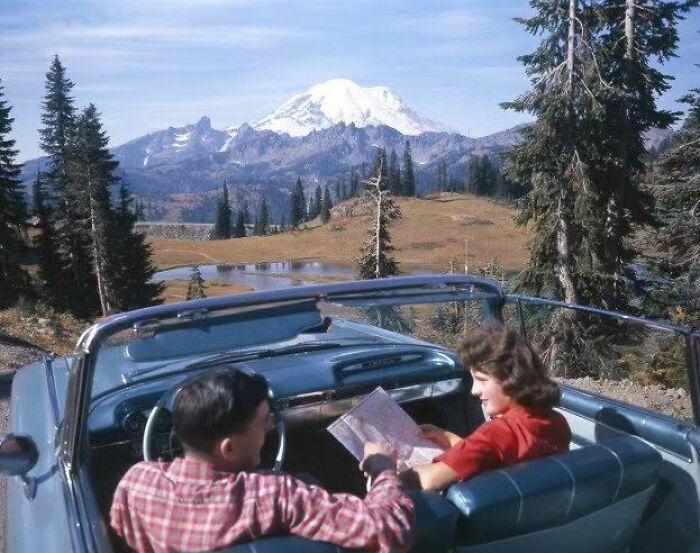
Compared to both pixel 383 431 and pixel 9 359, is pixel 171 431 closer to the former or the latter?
pixel 383 431

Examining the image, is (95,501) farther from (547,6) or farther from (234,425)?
(547,6)

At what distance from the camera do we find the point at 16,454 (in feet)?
7.59

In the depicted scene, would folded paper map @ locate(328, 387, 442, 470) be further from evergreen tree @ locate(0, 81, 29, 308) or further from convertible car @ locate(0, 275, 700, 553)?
evergreen tree @ locate(0, 81, 29, 308)

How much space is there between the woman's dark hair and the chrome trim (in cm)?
93

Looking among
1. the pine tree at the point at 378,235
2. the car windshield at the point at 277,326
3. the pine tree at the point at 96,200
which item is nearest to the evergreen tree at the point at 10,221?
the pine tree at the point at 96,200

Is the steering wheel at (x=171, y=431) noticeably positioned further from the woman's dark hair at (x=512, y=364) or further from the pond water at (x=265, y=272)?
the pond water at (x=265, y=272)

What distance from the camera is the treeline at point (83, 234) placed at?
40031 millimetres

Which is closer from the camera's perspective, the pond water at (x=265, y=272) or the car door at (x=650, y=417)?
the car door at (x=650, y=417)

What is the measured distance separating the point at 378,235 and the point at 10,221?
66.3ft

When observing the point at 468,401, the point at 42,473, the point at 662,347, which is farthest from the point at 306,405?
the point at 662,347

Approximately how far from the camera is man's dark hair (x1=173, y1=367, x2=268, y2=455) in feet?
6.11

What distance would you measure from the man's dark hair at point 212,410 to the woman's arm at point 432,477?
620 mm

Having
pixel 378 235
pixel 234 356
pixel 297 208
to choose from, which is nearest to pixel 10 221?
pixel 378 235

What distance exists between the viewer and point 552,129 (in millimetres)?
19812
